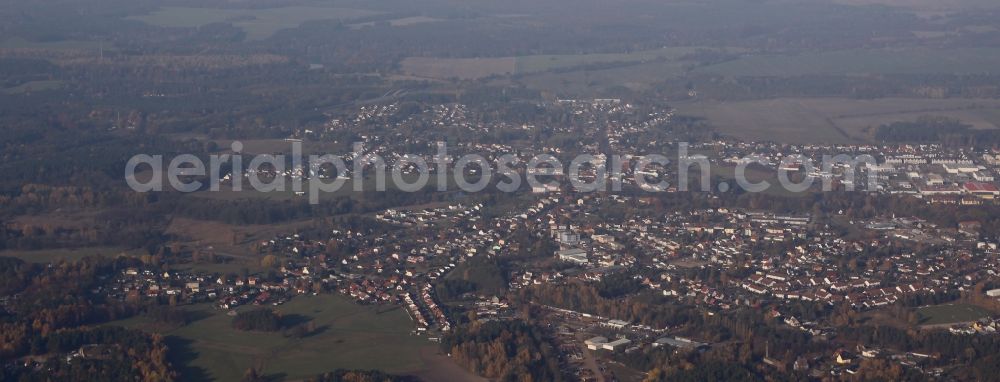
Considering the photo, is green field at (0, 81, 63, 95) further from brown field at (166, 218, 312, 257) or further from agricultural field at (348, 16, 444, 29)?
agricultural field at (348, 16, 444, 29)

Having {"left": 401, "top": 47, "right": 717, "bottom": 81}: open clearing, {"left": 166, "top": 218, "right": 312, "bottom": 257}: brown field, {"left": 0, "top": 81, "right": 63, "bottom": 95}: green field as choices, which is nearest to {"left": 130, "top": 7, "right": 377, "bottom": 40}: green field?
{"left": 401, "top": 47, "right": 717, "bottom": 81}: open clearing

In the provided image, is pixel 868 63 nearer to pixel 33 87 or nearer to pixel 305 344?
pixel 33 87

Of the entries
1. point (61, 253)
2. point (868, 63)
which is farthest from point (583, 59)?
point (61, 253)

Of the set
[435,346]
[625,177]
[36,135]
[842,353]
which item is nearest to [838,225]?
[625,177]

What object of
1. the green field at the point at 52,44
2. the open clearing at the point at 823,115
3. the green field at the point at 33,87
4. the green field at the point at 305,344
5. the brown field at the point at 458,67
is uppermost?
the green field at the point at 52,44

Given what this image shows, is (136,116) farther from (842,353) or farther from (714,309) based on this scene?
(842,353)

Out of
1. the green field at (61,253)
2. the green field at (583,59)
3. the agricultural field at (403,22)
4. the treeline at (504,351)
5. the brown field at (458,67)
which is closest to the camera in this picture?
the treeline at (504,351)

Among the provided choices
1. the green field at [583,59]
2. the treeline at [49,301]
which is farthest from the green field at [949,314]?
the green field at [583,59]

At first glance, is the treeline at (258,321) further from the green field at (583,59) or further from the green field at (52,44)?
the green field at (52,44)
